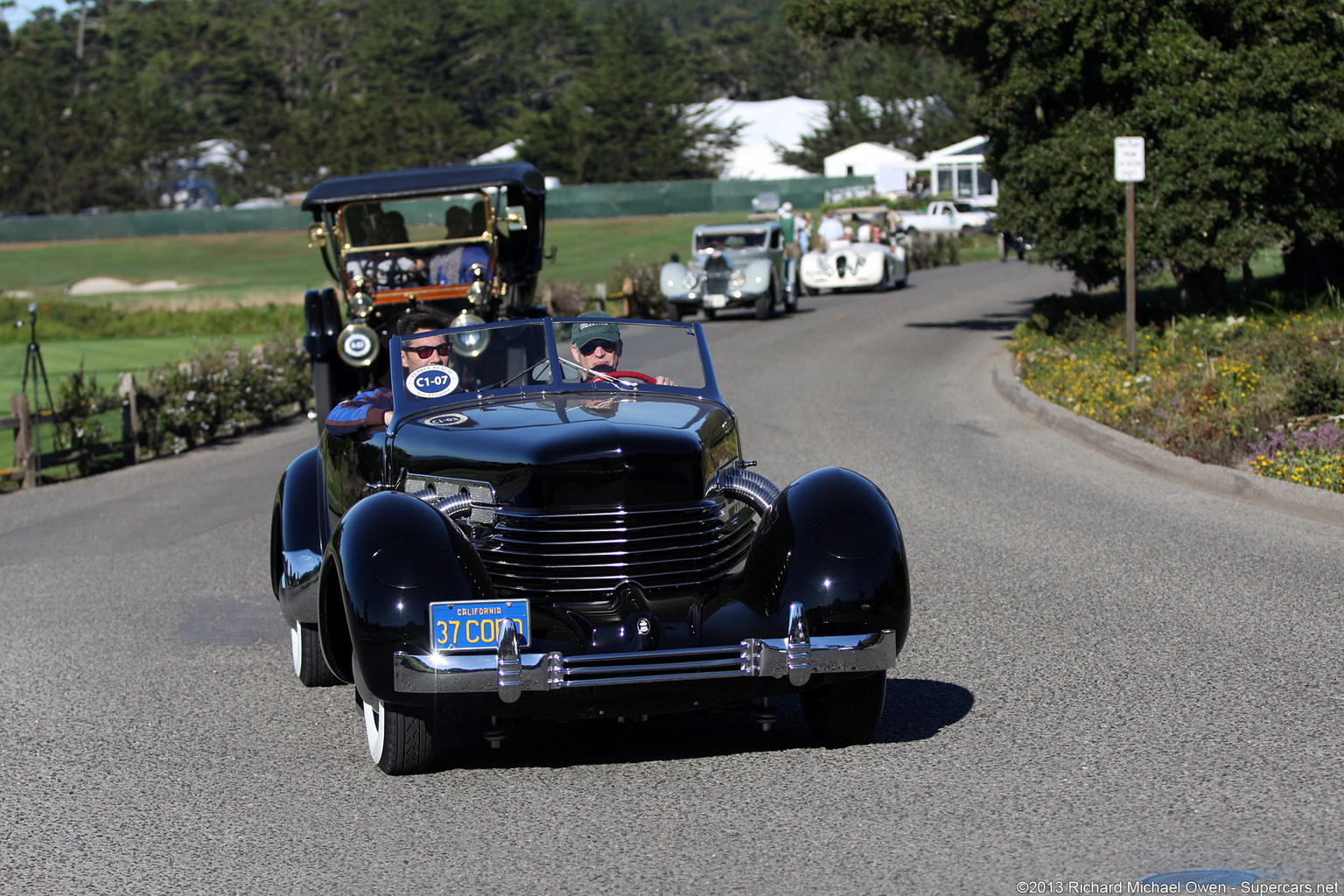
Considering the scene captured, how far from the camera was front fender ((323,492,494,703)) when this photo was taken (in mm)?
4711

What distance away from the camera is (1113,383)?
14094 mm

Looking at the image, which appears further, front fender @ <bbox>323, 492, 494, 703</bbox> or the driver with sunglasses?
the driver with sunglasses

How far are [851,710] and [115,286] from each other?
2008 inches

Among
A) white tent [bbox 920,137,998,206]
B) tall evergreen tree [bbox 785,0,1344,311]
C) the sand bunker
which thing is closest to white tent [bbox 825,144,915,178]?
white tent [bbox 920,137,998,206]

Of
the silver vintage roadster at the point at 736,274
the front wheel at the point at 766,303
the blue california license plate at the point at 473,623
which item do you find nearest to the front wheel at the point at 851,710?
the blue california license plate at the point at 473,623

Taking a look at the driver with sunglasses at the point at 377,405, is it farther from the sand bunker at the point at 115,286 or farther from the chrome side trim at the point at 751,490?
the sand bunker at the point at 115,286

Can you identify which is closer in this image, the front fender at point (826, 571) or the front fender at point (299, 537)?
the front fender at point (826, 571)

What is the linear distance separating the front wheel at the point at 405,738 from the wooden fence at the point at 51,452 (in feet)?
34.1

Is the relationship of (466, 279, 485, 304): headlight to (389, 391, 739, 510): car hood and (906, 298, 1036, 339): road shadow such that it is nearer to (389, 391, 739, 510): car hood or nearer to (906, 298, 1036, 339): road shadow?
(389, 391, 739, 510): car hood

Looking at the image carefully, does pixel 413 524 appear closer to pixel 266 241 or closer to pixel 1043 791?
pixel 1043 791

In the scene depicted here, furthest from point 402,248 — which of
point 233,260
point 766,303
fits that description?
point 233,260

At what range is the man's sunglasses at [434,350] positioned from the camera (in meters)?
6.36

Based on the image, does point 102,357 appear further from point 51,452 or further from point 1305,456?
point 1305,456

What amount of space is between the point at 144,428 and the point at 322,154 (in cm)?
7831
